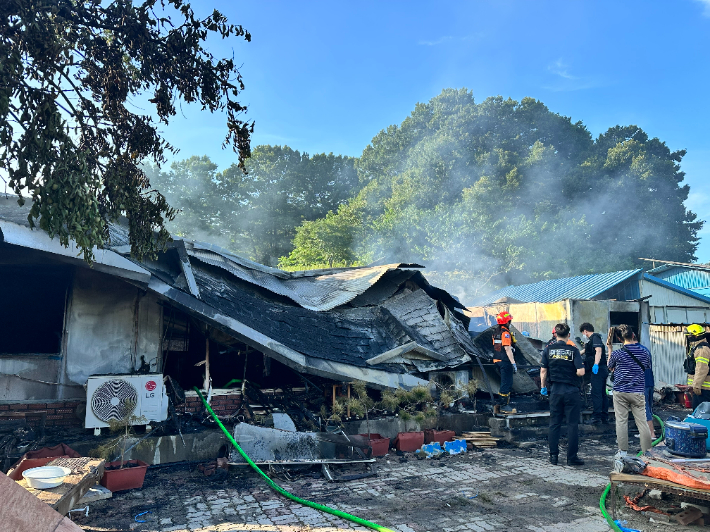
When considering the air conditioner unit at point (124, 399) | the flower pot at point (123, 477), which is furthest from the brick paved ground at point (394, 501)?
the air conditioner unit at point (124, 399)

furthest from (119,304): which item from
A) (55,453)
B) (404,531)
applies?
(404,531)

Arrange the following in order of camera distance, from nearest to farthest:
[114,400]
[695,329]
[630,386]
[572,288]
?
1. [630,386]
2. [114,400]
3. [695,329]
4. [572,288]

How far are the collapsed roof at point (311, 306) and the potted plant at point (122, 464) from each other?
5.78ft

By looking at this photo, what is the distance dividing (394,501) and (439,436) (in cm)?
293

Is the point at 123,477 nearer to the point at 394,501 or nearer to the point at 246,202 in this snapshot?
the point at 394,501

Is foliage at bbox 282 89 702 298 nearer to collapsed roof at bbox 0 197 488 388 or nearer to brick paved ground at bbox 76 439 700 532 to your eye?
collapsed roof at bbox 0 197 488 388

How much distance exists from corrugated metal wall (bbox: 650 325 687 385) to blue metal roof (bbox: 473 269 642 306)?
8.94 feet

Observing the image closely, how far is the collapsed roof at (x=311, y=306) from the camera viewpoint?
7.26m

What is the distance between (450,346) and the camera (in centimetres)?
1070

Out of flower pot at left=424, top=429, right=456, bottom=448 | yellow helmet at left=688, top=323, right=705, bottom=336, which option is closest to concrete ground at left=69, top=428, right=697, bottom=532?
flower pot at left=424, top=429, right=456, bottom=448

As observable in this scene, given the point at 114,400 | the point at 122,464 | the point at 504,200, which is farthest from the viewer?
the point at 504,200

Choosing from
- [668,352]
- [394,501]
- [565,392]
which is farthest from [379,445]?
[668,352]

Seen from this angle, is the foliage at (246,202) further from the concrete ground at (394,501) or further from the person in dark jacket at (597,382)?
the concrete ground at (394,501)

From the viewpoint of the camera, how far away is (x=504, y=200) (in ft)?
107
